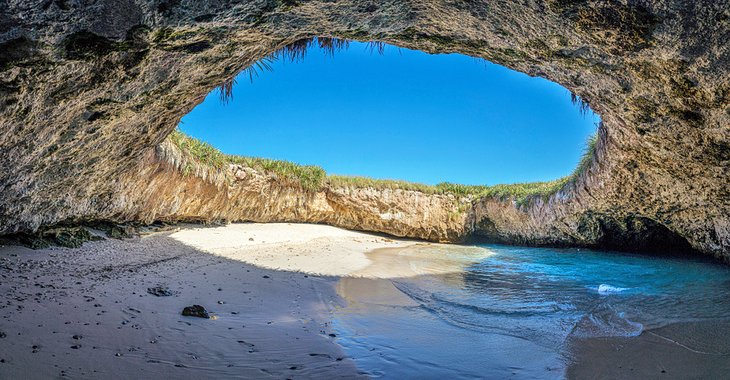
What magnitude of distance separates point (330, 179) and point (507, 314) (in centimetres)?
928

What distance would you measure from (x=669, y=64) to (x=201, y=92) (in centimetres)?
370

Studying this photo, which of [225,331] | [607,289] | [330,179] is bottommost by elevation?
[225,331]

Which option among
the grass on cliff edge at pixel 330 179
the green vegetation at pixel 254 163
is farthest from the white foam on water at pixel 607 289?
the green vegetation at pixel 254 163

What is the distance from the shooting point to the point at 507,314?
12.1 ft

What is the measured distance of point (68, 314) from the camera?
2561 millimetres

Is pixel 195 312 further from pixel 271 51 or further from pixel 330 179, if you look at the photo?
pixel 330 179

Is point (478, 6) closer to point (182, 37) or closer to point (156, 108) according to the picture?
point (182, 37)

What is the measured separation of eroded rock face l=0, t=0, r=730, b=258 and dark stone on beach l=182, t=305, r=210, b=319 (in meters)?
1.61

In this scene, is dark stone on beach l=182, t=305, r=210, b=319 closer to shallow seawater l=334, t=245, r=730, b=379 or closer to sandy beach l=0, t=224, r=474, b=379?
sandy beach l=0, t=224, r=474, b=379

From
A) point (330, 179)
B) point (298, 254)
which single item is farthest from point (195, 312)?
point (330, 179)

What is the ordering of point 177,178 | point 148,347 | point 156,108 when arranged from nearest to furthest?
point 148,347 → point 156,108 → point 177,178

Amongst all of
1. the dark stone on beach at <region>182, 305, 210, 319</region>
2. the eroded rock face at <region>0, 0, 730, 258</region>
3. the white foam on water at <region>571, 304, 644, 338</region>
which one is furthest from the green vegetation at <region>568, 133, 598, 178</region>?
the dark stone on beach at <region>182, 305, 210, 319</region>

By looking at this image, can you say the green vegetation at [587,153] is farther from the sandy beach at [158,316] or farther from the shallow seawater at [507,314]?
the sandy beach at [158,316]

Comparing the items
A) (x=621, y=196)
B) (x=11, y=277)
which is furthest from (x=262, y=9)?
(x=621, y=196)
